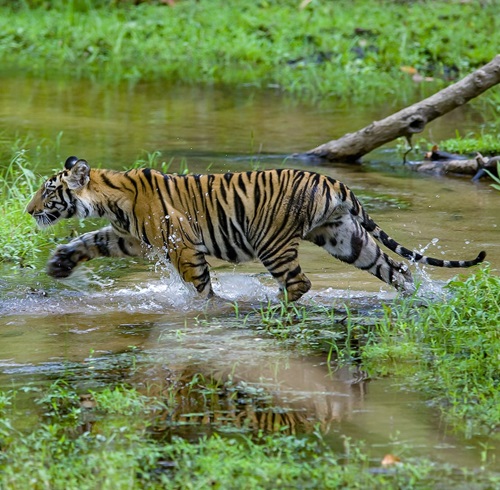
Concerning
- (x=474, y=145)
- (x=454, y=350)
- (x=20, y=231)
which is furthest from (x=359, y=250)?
(x=474, y=145)

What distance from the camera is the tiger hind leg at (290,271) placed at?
6.82 m

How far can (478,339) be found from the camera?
574 centimetres

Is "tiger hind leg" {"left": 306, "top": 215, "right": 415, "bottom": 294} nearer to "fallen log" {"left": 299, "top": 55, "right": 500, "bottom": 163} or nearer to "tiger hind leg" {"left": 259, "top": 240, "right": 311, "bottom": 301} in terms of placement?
"tiger hind leg" {"left": 259, "top": 240, "right": 311, "bottom": 301}

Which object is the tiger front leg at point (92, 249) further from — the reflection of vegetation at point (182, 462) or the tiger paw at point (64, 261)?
the reflection of vegetation at point (182, 462)

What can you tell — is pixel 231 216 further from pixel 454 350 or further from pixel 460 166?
pixel 460 166

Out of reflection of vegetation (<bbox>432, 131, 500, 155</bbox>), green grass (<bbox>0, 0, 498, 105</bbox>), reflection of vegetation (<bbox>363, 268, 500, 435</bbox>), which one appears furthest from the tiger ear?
green grass (<bbox>0, 0, 498, 105</bbox>)

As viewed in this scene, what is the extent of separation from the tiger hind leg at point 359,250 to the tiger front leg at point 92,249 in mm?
1147

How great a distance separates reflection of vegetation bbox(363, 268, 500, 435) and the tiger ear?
80.2 inches

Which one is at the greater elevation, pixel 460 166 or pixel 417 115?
pixel 417 115

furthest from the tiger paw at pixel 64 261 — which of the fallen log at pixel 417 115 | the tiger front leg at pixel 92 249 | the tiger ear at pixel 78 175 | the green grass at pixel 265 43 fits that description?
the green grass at pixel 265 43

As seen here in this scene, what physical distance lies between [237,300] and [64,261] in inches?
45.2

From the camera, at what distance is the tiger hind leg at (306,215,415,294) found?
22.9 ft

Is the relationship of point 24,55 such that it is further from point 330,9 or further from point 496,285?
point 496,285

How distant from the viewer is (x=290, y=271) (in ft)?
22.4
